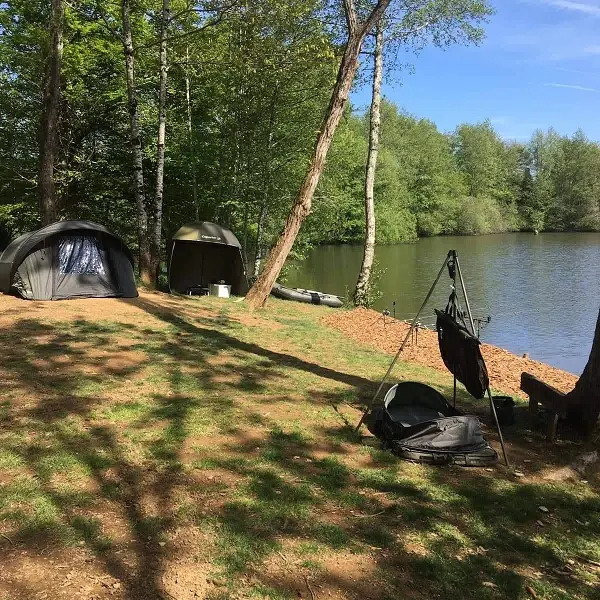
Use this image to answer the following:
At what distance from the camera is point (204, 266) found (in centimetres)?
1523

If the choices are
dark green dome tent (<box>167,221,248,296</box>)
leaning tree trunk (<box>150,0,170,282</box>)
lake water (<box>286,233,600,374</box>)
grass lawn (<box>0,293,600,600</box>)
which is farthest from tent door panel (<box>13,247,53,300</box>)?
lake water (<box>286,233,600,374</box>)

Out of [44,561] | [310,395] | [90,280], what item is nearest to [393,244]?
[90,280]

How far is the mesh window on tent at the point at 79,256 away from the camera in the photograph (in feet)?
33.8

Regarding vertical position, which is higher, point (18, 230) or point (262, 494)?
point (18, 230)

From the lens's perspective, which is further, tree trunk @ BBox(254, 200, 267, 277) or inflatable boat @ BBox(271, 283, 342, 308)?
tree trunk @ BBox(254, 200, 267, 277)

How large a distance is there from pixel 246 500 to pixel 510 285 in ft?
73.6

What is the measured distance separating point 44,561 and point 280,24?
14.1 m

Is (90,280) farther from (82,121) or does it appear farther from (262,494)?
(82,121)

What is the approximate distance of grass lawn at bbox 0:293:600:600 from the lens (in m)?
2.89

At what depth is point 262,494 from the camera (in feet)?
12.1

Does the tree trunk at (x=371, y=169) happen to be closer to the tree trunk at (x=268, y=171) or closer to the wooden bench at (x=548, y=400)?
the tree trunk at (x=268, y=171)

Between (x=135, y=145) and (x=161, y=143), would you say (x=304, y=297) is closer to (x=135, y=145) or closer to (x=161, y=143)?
(x=161, y=143)

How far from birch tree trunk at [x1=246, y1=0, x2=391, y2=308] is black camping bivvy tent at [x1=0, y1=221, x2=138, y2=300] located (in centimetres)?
264

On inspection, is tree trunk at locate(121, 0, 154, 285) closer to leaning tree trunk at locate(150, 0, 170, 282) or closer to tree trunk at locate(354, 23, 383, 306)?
leaning tree trunk at locate(150, 0, 170, 282)
